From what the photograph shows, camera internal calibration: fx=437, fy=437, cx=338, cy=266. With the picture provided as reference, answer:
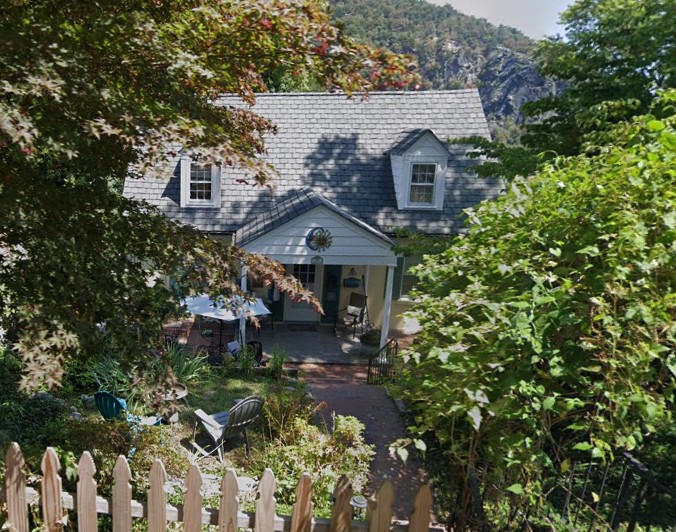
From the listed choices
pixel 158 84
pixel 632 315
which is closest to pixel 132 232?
pixel 158 84

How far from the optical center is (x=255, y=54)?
3.34 metres

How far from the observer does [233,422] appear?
6074 mm

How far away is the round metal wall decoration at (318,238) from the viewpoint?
11.2m

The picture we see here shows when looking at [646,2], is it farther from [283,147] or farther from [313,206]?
[283,147]

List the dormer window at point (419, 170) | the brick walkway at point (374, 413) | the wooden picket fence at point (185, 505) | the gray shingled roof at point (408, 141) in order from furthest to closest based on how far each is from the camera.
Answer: the dormer window at point (419, 170) < the gray shingled roof at point (408, 141) < the brick walkway at point (374, 413) < the wooden picket fence at point (185, 505)

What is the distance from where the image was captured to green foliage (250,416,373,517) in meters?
4.91

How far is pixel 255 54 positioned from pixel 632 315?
3013 mm

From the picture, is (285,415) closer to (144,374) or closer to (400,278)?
(144,374)

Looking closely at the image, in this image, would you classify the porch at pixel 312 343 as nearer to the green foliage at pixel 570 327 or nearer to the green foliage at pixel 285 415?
the green foliage at pixel 285 415

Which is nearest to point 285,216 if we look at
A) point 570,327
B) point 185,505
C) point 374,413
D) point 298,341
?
point 298,341

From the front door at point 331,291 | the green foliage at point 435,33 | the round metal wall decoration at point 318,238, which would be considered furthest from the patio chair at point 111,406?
the green foliage at point 435,33

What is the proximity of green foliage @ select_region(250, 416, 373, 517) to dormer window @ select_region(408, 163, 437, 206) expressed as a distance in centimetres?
857

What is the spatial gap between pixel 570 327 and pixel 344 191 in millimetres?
11488

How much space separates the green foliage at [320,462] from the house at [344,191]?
19.9 ft
